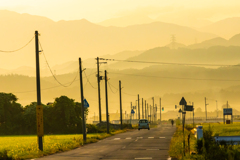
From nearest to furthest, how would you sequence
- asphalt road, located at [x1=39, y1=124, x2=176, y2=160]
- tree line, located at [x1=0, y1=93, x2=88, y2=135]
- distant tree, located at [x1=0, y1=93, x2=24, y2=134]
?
asphalt road, located at [x1=39, y1=124, x2=176, y2=160] < tree line, located at [x1=0, y1=93, x2=88, y2=135] < distant tree, located at [x1=0, y1=93, x2=24, y2=134]

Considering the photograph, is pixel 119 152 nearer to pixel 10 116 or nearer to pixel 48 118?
pixel 48 118

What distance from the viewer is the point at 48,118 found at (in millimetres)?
74188

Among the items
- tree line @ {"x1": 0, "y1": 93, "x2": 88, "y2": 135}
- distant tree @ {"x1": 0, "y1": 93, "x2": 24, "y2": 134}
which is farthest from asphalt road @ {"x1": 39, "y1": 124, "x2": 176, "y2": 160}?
distant tree @ {"x1": 0, "y1": 93, "x2": 24, "y2": 134}

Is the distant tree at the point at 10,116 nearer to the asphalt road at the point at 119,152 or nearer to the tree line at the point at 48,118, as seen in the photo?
the tree line at the point at 48,118

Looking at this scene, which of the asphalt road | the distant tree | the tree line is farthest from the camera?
the distant tree

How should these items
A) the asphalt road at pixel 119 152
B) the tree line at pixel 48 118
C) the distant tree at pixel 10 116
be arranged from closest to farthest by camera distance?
the asphalt road at pixel 119 152 → the tree line at pixel 48 118 → the distant tree at pixel 10 116

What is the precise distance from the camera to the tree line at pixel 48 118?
73438 millimetres

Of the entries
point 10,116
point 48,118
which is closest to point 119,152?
point 48,118

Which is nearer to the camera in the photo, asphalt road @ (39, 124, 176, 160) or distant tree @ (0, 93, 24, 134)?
asphalt road @ (39, 124, 176, 160)

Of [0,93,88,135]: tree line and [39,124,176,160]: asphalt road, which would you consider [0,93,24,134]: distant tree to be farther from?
[39,124,176,160]: asphalt road

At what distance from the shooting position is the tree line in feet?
241

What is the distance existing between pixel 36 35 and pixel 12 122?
48755 mm

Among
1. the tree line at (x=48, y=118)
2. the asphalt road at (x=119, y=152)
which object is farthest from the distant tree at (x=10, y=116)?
the asphalt road at (x=119, y=152)

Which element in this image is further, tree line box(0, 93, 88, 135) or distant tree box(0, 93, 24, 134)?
distant tree box(0, 93, 24, 134)
